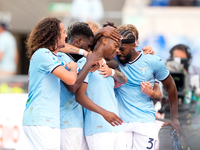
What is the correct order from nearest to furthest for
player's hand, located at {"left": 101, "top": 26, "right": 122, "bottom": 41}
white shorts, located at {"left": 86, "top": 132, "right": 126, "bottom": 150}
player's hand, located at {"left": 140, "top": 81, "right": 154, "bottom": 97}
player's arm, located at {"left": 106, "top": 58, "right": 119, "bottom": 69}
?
white shorts, located at {"left": 86, "top": 132, "right": 126, "bottom": 150} → player's hand, located at {"left": 101, "top": 26, "right": 122, "bottom": 41} → player's arm, located at {"left": 106, "top": 58, "right": 119, "bottom": 69} → player's hand, located at {"left": 140, "top": 81, "right": 154, "bottom": 97}

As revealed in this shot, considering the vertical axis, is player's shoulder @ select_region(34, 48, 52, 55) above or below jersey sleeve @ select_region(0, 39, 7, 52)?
above

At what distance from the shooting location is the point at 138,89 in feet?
13.0

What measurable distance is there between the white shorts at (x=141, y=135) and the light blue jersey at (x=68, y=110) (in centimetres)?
69

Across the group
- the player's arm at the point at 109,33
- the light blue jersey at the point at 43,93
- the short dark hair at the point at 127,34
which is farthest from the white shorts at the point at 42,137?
the short dark hair at the point at 127,34

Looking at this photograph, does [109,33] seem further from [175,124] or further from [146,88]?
[175,124]

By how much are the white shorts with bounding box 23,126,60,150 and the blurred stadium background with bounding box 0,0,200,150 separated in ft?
6.13

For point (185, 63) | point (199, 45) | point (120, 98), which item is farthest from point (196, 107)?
point (199, 45)

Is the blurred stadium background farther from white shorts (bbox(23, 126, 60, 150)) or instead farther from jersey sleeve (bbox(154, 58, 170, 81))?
white shorts (bbox(23, 126, 60, 150))

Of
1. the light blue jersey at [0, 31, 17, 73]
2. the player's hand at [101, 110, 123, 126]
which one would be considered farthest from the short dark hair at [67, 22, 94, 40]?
the light blue jersey at [0, 31, 17, 73]

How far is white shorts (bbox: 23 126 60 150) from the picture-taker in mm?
3092

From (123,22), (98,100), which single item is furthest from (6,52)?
(98,100)

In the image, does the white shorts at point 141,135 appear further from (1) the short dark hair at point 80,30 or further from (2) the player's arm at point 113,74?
(1) the short dark hair at point 80,30

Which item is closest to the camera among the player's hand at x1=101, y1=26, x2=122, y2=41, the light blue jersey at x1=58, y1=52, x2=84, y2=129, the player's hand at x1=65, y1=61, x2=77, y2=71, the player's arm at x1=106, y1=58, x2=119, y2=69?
the player's hand at x1=65, y1=61, x2=77, y2=71

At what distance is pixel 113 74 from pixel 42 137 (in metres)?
1.02
